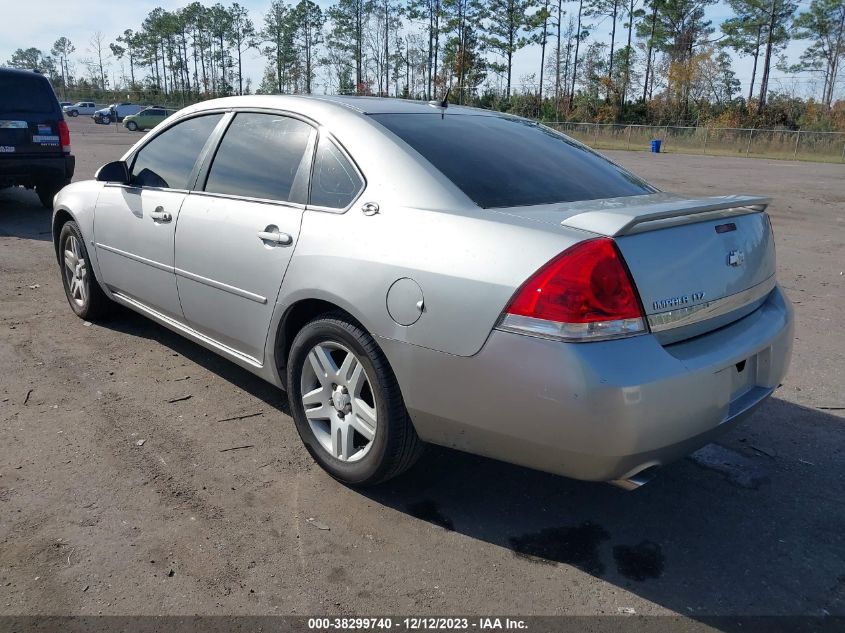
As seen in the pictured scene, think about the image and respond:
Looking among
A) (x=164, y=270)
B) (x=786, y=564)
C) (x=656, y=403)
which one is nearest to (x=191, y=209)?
(x=164, y=270)

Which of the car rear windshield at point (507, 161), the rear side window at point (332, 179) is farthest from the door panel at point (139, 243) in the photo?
the car rear windshield at point (507, 161)

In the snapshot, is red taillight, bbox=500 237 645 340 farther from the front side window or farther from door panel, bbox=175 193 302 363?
the front side window

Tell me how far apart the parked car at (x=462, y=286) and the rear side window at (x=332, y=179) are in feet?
0.04

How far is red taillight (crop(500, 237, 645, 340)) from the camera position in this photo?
89.6 inches

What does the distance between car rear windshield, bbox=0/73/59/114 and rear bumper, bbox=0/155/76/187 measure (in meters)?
0.66

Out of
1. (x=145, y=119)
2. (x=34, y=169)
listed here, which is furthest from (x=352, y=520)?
(x=145, y=119)

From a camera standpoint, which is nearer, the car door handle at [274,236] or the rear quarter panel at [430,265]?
the rear quarter panel at [430,265]

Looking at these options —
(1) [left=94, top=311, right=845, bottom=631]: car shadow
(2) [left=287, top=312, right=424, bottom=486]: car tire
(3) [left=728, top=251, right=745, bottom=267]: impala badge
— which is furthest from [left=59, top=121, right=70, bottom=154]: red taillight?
(3) [left=728, top=251, right=745, bottom=267]: impala badge

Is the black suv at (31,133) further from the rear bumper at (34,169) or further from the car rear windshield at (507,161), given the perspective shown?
the car rear windshield at (507,161)

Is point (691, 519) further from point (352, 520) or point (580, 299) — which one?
point (352, 520)

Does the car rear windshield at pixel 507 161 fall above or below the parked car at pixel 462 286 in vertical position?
above

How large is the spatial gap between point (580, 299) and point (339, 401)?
123 cm

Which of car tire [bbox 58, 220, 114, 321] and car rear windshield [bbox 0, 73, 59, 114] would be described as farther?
car rear windshield [bbox 0, 73, 59, 114]

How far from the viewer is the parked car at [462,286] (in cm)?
231
